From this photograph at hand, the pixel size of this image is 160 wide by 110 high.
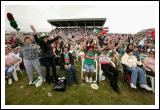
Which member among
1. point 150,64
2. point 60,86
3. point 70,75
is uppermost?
point 150,64

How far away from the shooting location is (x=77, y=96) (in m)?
4.82

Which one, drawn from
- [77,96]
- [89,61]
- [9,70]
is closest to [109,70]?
[89,61]

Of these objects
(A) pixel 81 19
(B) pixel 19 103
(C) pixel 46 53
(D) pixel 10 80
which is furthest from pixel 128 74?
(A) pixel 81 19

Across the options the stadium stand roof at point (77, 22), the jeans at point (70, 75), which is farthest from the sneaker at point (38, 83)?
the stadium stand roof at point (77, 22)

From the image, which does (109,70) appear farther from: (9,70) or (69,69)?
(9,70)

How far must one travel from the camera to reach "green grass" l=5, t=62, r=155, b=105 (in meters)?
4.51

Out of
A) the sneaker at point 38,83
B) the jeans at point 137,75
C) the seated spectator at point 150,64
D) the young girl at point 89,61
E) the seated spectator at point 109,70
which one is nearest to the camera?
the jeans at point 137,75

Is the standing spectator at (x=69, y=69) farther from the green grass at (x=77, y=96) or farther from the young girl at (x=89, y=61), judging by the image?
the young girl at (x=89, y=61)

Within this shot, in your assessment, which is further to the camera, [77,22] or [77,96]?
[77,22]

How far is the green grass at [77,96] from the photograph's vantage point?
4.51 meters

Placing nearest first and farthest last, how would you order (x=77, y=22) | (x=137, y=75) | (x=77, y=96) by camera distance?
(x=77, y=96)
(x=137, y=75)
(x=77, y=22)

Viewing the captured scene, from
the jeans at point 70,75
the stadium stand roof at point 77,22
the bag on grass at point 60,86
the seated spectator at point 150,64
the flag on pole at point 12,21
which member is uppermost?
the stadium stand roof at point 77,22

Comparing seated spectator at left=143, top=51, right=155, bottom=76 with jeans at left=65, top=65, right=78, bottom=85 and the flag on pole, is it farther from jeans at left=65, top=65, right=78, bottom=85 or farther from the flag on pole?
the flag on pole

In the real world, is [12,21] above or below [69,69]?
above
